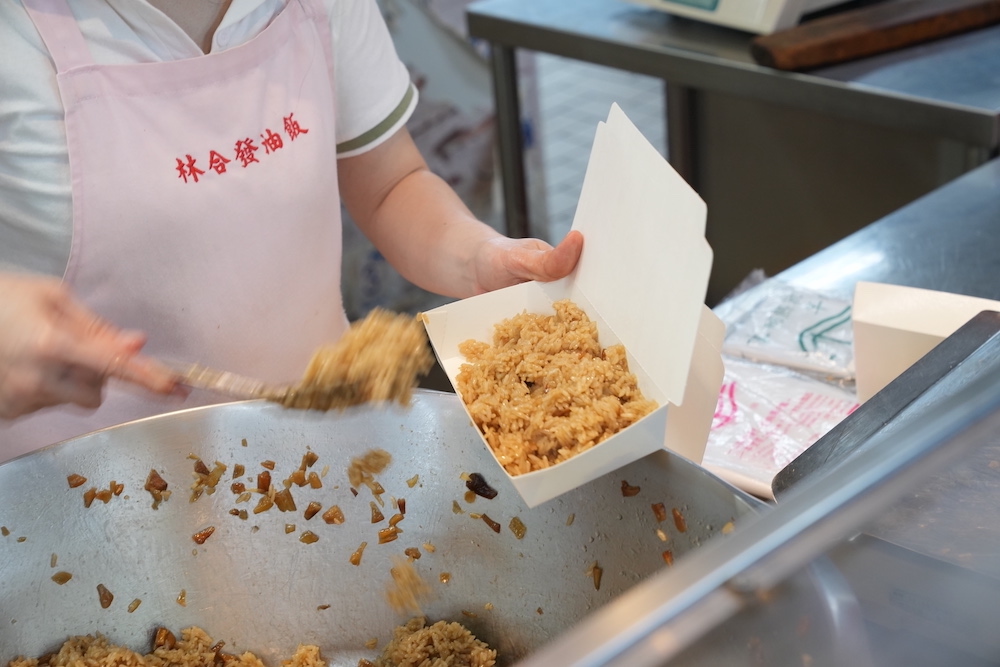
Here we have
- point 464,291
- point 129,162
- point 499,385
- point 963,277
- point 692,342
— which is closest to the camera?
point 692,342

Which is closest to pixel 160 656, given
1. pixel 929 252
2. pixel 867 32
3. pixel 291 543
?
pixel 291 543

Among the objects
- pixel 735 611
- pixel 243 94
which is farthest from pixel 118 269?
pixel 735 611

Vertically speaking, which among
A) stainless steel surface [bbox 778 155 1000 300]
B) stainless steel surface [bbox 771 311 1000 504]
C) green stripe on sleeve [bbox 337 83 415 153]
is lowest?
stainless steel surface [bbox 778 155 1000 300]

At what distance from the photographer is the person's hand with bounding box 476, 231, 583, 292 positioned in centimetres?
90

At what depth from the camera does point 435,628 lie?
2.99 ft

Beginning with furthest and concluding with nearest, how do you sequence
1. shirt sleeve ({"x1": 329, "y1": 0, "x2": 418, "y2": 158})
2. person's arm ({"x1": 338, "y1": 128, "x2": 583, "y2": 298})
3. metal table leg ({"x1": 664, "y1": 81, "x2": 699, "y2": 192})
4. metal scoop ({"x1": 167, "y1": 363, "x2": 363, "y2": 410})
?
metal table leg ({"x1": 664, "y1": 81, "x2": 699, "y2": 192}) → shirt sleeve ({"x1": 329, "y1": 0, "x2": 418, "y2": 158}) → person's arm ({"x1": 338, "y1": 128, "x2": 583, "y2": 298}) → metal scoop ({"x1": 167, "y1": 363, "x2": 363, "y2": 410})

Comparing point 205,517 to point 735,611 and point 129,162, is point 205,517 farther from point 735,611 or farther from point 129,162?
point 735,611

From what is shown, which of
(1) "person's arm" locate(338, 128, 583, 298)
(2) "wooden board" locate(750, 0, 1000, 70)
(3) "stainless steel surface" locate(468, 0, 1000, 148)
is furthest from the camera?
(2) "wooden board" locate(750, 0, 1000, 70)

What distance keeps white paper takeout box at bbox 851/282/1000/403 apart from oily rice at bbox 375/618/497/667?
20.4 inches

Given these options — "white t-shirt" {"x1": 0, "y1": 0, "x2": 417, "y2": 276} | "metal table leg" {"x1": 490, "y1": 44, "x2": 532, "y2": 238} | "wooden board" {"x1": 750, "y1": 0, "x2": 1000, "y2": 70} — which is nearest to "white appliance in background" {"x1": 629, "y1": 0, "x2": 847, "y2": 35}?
"wooden board" {"x1": 750, "y1": 0, "x2": 1000, "y2": 70}

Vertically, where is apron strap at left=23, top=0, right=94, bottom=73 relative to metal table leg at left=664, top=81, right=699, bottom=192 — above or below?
above

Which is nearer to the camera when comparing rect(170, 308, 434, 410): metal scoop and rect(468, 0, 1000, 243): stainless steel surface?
rect(170, 308, 434, 410): metal scoop

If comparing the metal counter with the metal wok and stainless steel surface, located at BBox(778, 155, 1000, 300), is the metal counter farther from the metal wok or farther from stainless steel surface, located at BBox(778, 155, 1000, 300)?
the metal wok

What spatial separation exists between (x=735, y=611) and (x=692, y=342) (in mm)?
274
